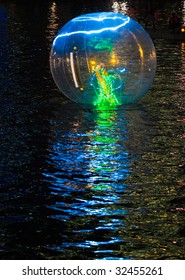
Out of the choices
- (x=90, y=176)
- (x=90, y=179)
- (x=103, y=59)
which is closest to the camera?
(x=90, y=179)

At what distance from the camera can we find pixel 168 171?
39.8ft

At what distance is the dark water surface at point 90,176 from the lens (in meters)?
9.38

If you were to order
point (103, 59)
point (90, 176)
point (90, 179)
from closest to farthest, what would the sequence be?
point (90, 179) → point (90, 176) → point (103, 59)

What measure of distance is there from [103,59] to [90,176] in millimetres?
4255

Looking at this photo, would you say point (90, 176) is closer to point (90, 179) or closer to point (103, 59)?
point (90, 179)

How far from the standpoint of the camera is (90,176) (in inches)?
470

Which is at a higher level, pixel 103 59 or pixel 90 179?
pixel 103 59

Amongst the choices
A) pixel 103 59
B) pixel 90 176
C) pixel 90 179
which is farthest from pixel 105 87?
pixel 90 179

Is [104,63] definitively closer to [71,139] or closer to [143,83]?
[143,83]

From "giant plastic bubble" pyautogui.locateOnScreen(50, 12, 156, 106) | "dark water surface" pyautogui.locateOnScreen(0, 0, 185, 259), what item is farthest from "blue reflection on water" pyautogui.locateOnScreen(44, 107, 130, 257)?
"giant plastic bubble" pyautogui.locateOnScreen(50, 12, 156, 106)

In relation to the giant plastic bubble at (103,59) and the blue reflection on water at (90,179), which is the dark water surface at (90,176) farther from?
the giant plastic bubble at (103,59)

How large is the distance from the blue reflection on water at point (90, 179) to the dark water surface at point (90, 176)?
0.01m

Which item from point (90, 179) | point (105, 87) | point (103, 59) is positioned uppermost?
point (103, 59)
